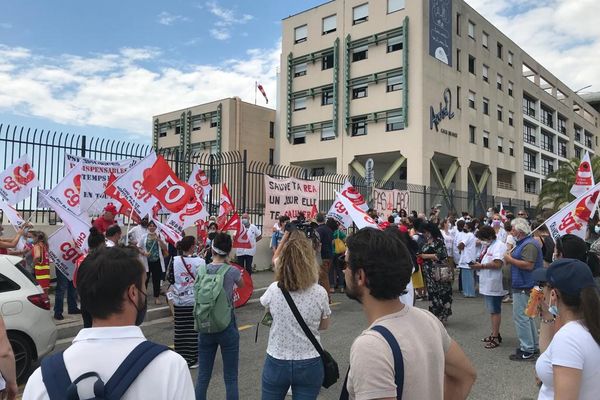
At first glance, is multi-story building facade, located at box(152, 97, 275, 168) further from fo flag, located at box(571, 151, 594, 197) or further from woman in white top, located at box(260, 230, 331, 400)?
woman in white top, located at box(260, 230, 331, 400)

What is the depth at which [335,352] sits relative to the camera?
6.68 m

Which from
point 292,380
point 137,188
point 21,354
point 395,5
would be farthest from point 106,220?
point 395,5

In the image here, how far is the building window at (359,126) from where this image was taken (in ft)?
113

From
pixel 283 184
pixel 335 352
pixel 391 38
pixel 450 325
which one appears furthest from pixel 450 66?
pixel 335 352

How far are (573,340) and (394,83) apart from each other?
32.2 meters

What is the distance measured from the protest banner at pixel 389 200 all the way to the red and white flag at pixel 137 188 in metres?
11.2

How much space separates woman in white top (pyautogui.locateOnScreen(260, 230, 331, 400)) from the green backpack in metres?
0.66

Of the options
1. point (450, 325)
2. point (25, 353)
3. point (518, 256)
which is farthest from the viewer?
point (450, 325)

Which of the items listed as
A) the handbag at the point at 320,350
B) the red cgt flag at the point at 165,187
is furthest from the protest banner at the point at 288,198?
the handbag at the point at 320,350

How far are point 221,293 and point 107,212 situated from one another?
566 centimetres

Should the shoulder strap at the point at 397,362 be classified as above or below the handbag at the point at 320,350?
above

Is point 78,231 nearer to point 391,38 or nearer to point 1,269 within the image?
point 1,269

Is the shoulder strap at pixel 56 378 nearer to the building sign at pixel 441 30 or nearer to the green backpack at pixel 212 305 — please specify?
the green backpack at pixel 212 305

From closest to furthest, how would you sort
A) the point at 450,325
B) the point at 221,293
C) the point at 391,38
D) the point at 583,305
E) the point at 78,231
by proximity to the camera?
the point at 583,305
the point at 221,293
the point at 78,231
the point at 450,325
the point at 391,38
